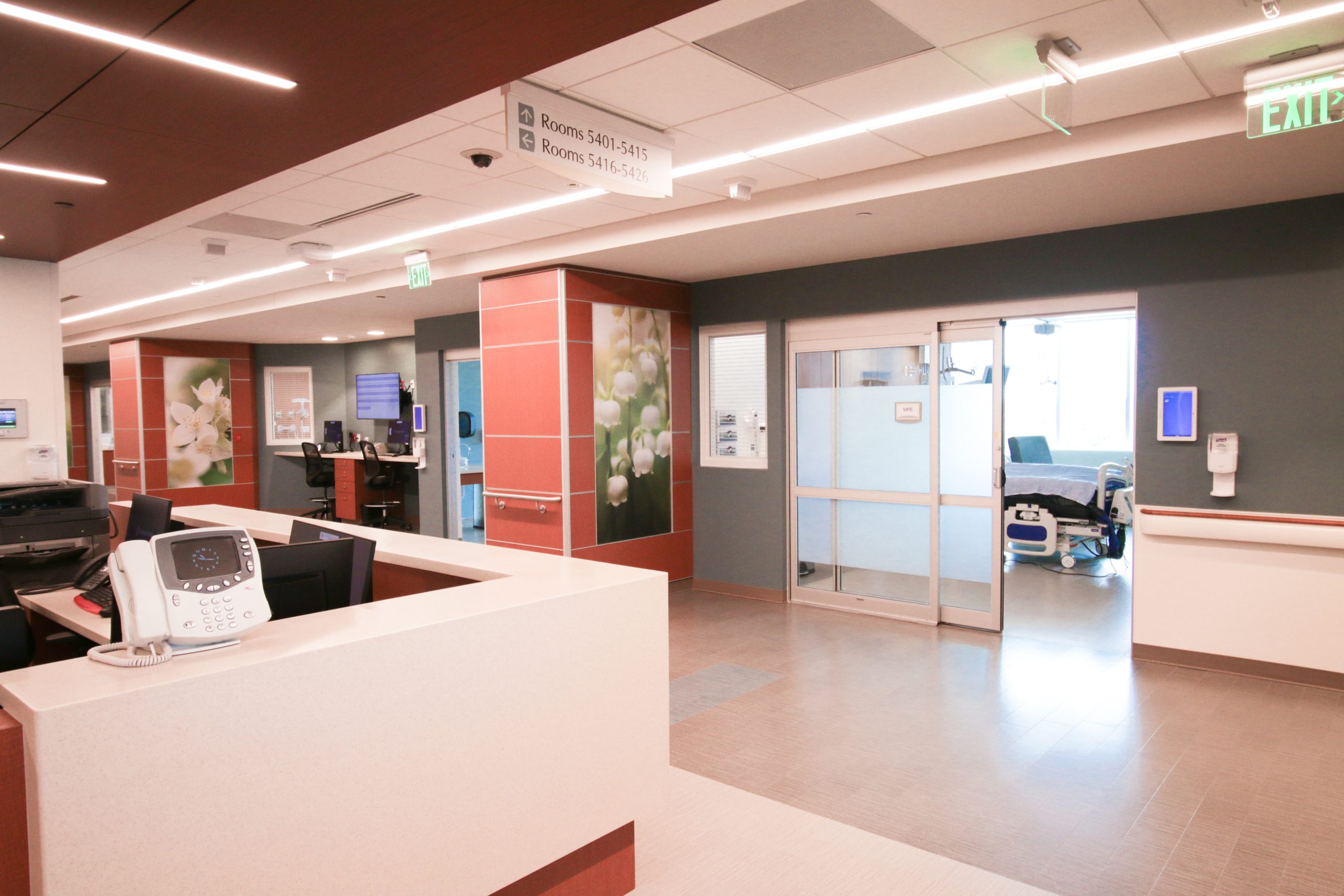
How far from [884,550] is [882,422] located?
97 cm

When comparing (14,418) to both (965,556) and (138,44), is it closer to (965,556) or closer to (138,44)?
(138,44)

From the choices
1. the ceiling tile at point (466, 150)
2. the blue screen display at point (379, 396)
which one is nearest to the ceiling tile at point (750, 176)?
the ceiling tile at point (466, 150)

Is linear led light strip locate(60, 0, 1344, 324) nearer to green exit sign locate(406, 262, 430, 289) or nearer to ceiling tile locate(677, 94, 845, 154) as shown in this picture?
ceiling tile locate(677, 94, 845, 154)

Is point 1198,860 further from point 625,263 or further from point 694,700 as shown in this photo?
point 625,263

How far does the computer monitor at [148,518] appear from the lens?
10.9 feet

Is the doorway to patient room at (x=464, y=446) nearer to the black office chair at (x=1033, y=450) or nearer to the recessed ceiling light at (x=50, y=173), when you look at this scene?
the recessed ceiling light at (x=50, y=173)

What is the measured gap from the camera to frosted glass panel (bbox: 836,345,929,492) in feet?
19.3

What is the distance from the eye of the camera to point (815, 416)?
6402 mm

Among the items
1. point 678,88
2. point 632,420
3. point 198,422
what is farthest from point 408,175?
point 198,422

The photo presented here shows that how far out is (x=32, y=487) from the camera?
3.84 m

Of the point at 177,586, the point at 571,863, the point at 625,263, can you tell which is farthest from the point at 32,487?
the point at 625,263

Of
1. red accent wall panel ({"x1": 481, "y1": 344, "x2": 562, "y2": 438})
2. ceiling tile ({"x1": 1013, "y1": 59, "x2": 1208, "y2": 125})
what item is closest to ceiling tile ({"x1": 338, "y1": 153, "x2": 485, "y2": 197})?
red accent wall panel ({"x1": 481, "y1": 344, "x2": 562, "y2": 438})

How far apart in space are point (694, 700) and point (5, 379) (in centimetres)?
413

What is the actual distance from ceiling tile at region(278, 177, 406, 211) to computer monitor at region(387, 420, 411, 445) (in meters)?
6.44
